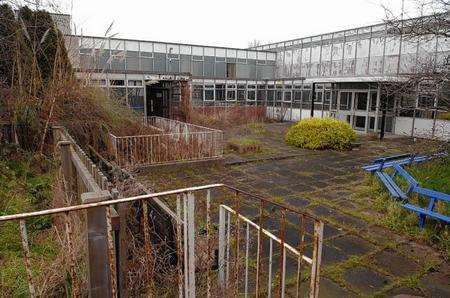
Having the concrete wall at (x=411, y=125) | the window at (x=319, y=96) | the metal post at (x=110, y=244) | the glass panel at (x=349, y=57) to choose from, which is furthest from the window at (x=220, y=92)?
the metal post at (x=110, y=244)

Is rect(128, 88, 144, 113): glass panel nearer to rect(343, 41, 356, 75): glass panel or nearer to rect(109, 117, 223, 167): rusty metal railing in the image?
rect(109, 117, 223, 167): rusty metal railing

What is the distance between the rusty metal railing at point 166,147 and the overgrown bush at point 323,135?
4.21 m

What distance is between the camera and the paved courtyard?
3854 millimetres

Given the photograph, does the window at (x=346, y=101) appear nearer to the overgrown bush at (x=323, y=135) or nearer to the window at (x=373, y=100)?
the window at (x=373, y=100)

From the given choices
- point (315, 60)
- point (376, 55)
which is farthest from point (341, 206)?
point (315, 60)

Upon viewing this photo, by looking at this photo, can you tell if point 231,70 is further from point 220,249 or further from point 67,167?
point 220,249

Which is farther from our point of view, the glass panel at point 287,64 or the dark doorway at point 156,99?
the glass panel at point 287,64

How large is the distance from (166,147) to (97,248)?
22.8 ft

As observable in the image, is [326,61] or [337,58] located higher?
[337,58]

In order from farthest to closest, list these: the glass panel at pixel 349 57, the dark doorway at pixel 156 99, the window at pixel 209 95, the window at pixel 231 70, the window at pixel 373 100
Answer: the window at pixel 231 70, the window at pixel 209 95, the glass panel at pixel 349 57, the window at pixel 373 100, the dark doorway at pixel 156 99

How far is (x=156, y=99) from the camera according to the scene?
16000mm

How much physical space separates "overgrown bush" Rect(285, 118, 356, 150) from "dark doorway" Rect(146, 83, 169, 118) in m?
6.15

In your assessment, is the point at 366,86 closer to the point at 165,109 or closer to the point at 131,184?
the point at 165,109

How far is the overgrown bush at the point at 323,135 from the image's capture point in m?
12.2
